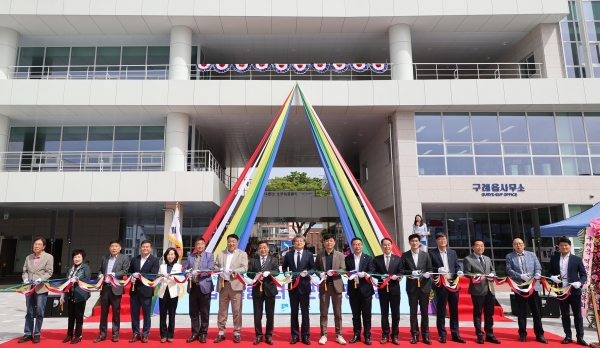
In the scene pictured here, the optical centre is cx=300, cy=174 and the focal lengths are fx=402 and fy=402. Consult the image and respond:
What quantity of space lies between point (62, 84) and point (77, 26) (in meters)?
2.74

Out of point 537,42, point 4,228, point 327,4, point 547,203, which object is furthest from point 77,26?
point 547,203

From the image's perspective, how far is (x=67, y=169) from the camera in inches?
643

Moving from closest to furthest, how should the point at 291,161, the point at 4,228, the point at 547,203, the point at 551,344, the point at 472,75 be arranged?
the point at 551,344 < the point at 547,203 < the point at 472,75 < the point at 4,228 < the point at 291,161

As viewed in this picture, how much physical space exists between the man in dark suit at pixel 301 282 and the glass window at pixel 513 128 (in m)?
11.9

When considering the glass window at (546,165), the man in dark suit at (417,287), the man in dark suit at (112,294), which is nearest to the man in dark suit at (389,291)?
the man in dark suit at (417,287)

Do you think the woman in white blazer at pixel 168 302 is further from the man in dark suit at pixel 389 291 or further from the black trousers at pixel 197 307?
the man in dark suit at pixel 389 291

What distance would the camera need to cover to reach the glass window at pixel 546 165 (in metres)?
15.2

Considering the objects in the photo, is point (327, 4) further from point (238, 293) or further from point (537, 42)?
point (238, 293)

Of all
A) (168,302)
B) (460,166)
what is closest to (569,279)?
(168,302)

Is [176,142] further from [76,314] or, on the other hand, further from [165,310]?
[165,310]

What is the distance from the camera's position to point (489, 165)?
606 inches

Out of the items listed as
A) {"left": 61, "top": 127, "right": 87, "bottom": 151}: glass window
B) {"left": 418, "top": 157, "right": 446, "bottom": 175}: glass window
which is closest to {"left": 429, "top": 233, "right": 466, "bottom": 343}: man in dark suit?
{"left": 418, "top": 157, "right": 446, "bottom": 175}: glass window

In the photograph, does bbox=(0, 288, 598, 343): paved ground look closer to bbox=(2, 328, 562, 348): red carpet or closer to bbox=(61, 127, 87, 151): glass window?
bbox=(2, 328, 562, 348): red carpet

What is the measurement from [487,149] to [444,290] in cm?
1019
